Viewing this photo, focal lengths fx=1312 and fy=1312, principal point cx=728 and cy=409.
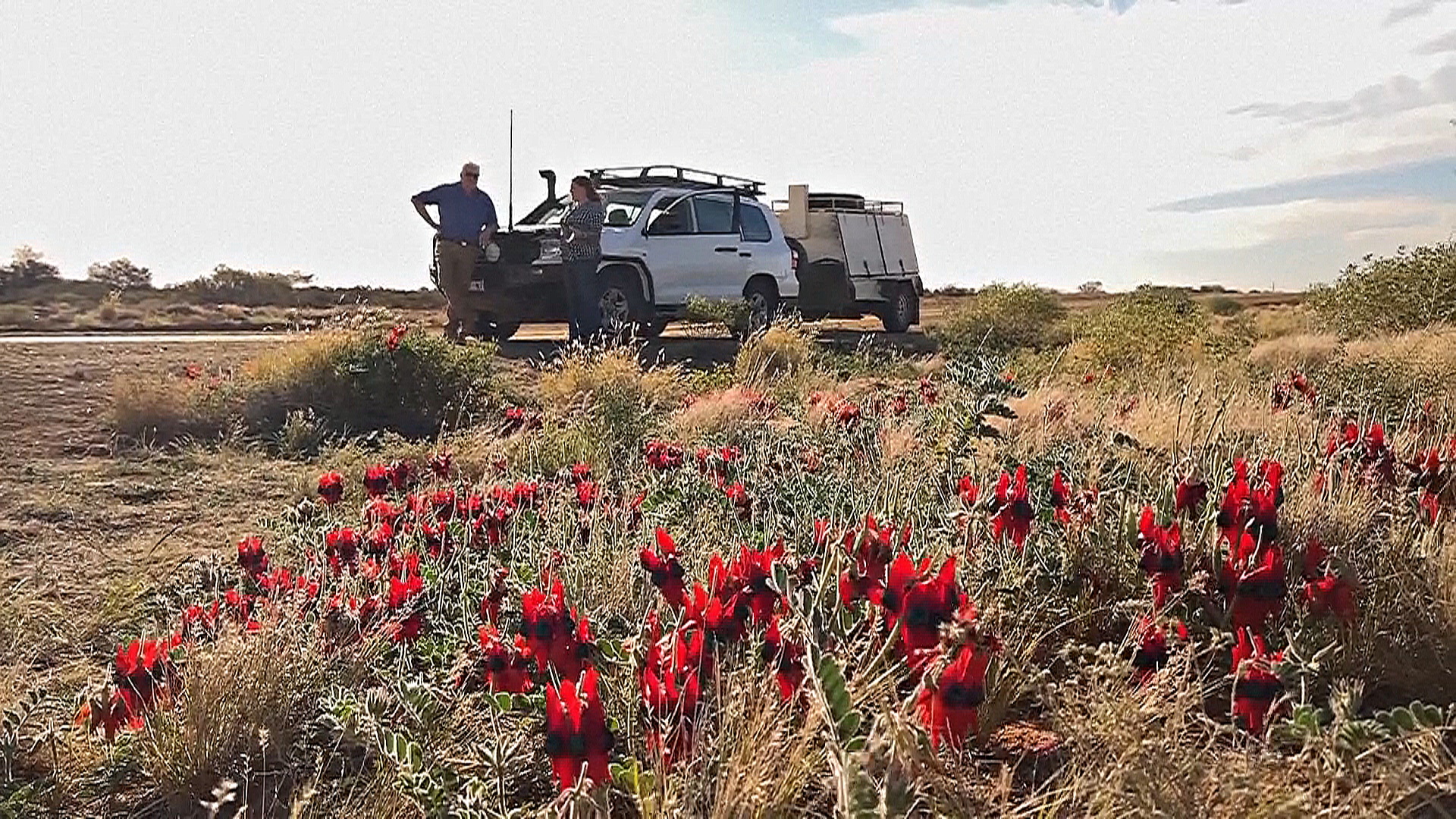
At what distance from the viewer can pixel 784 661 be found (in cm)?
260

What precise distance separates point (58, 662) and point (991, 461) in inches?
126

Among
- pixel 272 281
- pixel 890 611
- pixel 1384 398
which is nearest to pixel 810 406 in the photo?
pixel 1384 398

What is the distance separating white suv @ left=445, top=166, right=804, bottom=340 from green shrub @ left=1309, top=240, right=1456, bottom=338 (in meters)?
6.23

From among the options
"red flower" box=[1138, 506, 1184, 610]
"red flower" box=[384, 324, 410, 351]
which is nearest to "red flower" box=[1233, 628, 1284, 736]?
"red flower" box=[1138, 506, 1184, 610]

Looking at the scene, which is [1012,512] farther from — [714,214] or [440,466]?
[714,214]

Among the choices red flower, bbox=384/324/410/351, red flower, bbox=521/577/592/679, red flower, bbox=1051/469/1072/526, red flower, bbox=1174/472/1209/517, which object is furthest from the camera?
red flower, bbox=384/324/410/351

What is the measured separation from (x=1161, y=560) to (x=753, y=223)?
1236 cm

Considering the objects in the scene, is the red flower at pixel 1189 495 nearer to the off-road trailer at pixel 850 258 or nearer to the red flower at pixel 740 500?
the red flower at pixel 740 500

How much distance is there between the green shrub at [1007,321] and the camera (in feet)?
56.9

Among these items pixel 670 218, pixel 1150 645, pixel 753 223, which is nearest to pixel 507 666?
pixel 1150 645

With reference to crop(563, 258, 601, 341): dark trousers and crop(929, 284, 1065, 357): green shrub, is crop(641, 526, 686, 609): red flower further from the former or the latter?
crop(929, 284, 1065, 357): green shrub

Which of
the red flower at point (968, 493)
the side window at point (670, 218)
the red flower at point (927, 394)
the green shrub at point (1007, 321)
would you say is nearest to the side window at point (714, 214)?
the side window at point (670, 218)

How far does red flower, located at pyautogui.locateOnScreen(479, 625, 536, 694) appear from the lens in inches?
103

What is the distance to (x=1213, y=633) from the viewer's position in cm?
279
